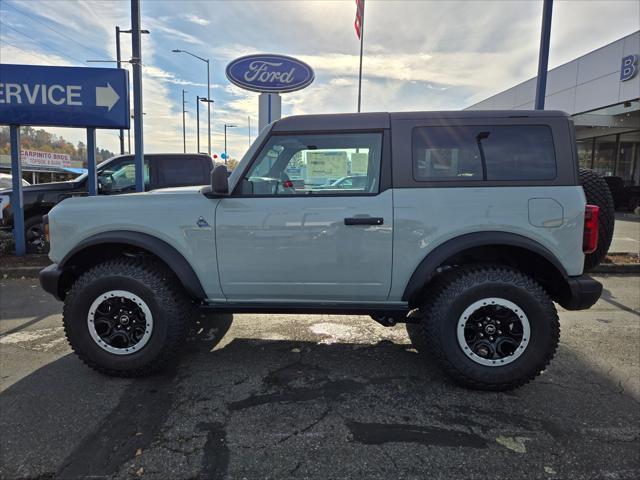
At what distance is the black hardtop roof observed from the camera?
3.06 meters

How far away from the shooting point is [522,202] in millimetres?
2967

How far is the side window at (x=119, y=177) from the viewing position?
7.62 m

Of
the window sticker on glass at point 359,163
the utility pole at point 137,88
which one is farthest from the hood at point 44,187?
the window sticker on glass at point 359,163

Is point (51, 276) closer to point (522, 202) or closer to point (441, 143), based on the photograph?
point (441, 143)

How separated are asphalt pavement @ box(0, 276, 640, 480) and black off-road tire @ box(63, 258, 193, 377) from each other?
0.15 m

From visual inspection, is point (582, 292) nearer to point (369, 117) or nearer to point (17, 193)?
point (369, 117)

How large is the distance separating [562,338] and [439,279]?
6.03ft

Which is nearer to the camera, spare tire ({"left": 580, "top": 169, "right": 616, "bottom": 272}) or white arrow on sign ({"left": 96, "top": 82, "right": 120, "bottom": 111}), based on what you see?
spare tire ({"left": 580, "top": 169, "right": 616, "bottom": 272})

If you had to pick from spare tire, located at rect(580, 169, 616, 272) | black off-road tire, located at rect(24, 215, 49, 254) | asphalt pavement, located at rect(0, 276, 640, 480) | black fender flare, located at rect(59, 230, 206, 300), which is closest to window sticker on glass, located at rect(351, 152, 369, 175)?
black fender flare, located at rect(59, 230, 206, 300)

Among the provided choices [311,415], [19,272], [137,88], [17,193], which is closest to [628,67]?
[137,88]

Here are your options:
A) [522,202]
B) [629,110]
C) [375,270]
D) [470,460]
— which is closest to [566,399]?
[470,460]

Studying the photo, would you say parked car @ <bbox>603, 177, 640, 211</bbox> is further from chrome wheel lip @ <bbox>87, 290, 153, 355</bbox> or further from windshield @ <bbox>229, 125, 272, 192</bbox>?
chrome wheel lip @ <bbox>87, 290, 153, 355</bbox>

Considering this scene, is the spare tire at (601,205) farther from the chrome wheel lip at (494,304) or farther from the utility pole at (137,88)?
the utility pole at (137,88)

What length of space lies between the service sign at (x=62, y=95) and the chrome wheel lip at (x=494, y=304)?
6641 millimetres
